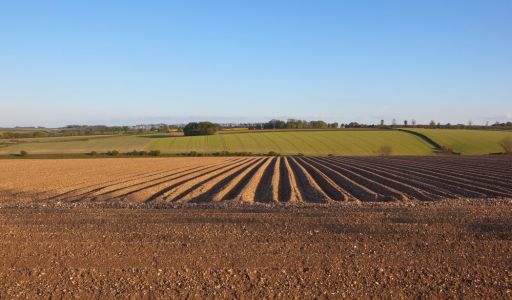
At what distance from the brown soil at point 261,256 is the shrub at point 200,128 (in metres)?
112

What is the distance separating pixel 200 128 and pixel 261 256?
116679mm

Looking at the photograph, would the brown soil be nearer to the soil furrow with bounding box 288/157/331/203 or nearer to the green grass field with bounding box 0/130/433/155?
the soil furrow with bounding box 288/157/331/203

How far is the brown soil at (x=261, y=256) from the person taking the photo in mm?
6965

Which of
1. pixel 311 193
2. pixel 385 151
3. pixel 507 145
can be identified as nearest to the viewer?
pixel 311 193

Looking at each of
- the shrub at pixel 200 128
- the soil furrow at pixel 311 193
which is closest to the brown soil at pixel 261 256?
the soil furrow at pixel 311 193

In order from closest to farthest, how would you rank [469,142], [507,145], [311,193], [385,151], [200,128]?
[311,193]
[507,145]
[385,151]
[469,142]
[200,128]

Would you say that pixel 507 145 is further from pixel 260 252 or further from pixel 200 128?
pixel 260 252

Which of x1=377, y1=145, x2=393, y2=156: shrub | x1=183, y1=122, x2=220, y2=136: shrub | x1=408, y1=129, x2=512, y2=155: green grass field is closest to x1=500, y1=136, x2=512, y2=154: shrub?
x1=408, y1=129, x2=512, y2=155: green grass field

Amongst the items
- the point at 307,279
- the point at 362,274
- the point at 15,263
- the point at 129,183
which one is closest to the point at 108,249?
the point at 15,263

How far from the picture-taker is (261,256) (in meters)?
8.34

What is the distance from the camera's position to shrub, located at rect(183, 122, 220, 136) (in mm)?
123562

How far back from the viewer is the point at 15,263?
812cm

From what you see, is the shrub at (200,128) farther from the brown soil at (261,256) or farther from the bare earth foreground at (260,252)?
the brown soil at (261,256)

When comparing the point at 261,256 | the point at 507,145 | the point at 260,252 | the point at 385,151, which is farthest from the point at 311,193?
the point at 507,145
